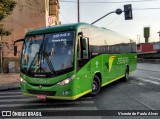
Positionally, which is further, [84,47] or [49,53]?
[84,47]

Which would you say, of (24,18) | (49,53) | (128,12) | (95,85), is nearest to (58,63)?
(49,53)

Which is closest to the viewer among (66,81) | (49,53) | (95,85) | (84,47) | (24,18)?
(66,81)

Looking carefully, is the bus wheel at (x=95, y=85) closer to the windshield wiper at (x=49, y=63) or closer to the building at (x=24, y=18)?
the windshield wiper at (x=49, y=63)

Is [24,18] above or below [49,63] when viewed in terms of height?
above

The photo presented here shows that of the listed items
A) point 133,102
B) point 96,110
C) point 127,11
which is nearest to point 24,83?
point 96,110

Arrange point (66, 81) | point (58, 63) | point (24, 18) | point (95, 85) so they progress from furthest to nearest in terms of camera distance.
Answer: point (24, 18), point (95, 85), point (58, 63), point (66, 81)

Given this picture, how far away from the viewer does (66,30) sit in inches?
412

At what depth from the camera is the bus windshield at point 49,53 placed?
9.98m

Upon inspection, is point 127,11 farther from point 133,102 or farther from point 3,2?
point 133,102

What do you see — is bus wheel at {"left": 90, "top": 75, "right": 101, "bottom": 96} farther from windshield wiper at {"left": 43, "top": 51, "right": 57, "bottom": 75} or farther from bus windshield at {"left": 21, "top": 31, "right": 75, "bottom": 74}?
windshield wiper at {"left": 43, "top": 51, "right": 57, "bottom": 75}

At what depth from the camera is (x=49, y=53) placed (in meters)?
10.2

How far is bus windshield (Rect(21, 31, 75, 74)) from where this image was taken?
32.7 ft

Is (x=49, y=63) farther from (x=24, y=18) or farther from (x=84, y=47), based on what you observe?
(x=24, y=18)

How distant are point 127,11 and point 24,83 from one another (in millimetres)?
17873
